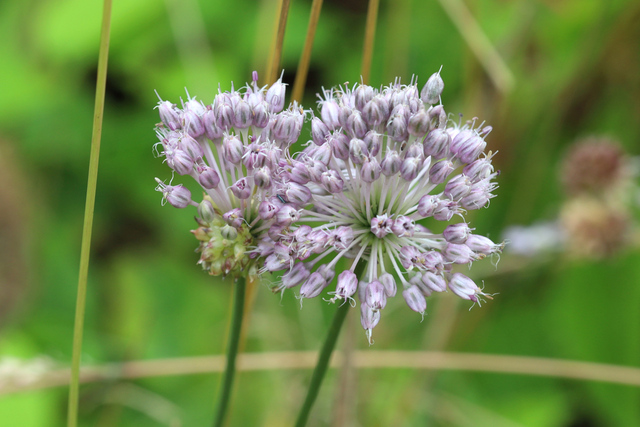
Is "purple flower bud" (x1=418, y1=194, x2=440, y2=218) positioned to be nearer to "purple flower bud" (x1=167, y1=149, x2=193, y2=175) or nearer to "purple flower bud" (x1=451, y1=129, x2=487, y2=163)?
"purple flower bud" (x1=451, y1=129, x2=487, y2=163)

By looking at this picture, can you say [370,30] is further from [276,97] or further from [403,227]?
[403,227]

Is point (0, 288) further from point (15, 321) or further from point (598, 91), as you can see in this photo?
point (598, 91)

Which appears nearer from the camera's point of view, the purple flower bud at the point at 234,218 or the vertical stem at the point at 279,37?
the purple flower bud at the point at 234,218

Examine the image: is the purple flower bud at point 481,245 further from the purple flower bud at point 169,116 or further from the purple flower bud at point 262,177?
the purple flower bud at point 169,116

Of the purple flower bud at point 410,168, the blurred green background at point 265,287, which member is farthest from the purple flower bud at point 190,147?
the blurred green background at point 265,287

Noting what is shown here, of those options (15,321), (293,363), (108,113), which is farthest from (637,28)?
(15,321)

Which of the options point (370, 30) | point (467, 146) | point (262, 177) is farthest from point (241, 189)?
point (370, 30)

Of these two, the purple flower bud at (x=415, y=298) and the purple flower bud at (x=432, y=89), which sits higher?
the purple flower bud at (x=432, y=89)
